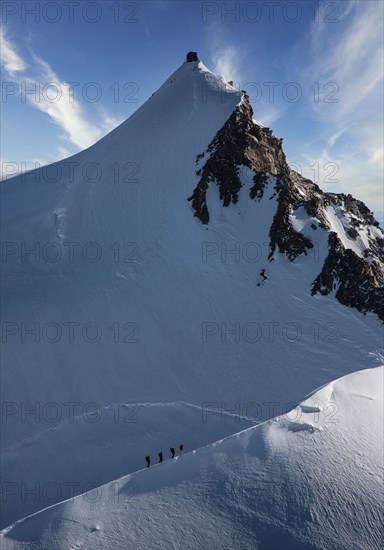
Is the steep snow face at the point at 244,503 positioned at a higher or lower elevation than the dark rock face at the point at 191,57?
lower

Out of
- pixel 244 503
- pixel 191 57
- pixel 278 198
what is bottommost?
pixel 244 503

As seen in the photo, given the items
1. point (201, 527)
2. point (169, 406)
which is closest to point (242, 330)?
point (169, 406)

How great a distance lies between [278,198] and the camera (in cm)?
3003

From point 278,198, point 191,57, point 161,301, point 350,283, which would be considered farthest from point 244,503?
point 191,57

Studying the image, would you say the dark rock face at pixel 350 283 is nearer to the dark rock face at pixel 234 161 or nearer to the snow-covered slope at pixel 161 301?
the snow-covered slope at pixel 161 301

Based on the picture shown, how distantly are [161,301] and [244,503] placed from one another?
666 inches

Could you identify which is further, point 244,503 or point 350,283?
point 350,283

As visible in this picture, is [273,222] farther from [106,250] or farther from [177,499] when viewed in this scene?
[177,499]

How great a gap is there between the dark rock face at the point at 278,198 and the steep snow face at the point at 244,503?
52.8 ft

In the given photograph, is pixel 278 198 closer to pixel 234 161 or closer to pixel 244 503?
pixel 234 161

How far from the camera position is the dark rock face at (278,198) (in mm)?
27547

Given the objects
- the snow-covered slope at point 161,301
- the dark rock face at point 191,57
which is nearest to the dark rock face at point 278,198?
the snow-covered slope at point 161,301

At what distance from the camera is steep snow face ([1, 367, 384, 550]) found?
9406 millimetres

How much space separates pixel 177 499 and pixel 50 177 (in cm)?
3749
